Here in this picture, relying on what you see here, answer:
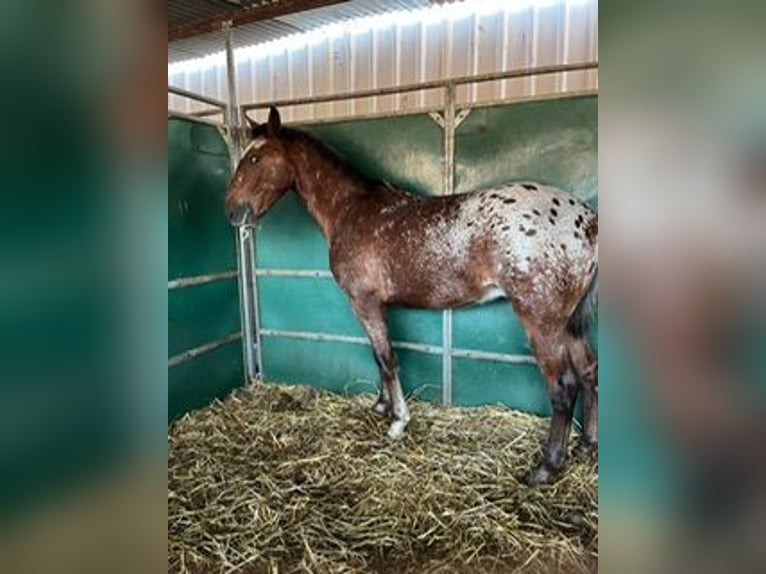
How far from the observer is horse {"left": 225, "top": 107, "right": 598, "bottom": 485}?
8.01 ft

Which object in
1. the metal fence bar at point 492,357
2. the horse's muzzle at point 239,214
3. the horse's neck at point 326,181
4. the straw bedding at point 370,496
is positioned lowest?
the straw bedding at point 370,496

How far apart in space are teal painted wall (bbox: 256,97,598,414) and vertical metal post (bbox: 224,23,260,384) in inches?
2.6

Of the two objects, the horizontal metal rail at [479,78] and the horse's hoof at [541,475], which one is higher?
the horizontal metal rail at [479,78]

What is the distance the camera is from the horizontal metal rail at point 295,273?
3.64 metres

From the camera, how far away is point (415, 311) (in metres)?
3.41

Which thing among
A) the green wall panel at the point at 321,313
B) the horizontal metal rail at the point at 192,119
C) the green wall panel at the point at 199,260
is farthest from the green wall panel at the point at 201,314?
the horizontal metal rail at the point at 192,119

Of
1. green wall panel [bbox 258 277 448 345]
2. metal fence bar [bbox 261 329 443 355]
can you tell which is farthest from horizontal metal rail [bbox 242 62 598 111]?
metal fence bar [bbox 261 329 443 355]

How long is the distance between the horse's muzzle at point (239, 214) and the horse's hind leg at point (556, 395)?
1759 millimetres

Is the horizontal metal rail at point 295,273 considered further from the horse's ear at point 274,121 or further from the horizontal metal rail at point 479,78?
the horizontal metal rail at point 479,78

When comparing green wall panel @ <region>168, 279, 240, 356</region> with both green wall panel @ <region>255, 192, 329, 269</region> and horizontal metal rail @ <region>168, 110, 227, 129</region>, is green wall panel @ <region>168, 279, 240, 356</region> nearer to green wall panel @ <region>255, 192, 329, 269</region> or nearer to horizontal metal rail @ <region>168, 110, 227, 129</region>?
green wall panel @ <region>255, 192, 329, 269</region>
